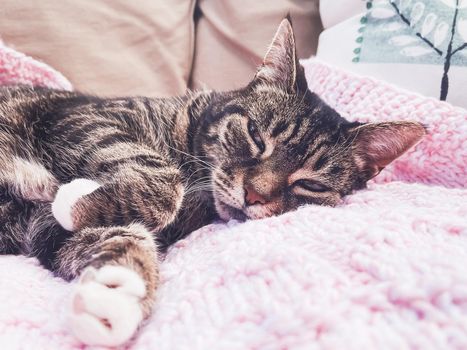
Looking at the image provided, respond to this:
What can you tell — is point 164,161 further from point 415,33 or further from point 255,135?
point 415,33

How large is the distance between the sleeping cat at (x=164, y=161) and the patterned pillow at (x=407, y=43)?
330 millimetres

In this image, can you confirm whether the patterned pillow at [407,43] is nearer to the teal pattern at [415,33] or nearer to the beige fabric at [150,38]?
the teal pattern at [415,33]

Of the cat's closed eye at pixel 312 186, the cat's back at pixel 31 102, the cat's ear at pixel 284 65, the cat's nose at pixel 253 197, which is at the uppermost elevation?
the cat's ear at pixel 284 65

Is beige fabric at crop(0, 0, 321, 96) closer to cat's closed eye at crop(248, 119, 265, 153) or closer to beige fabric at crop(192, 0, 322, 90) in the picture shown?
beige fabric at crop(192, 0, 322, 90)

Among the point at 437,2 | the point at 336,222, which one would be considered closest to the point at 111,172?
the point at 336,222

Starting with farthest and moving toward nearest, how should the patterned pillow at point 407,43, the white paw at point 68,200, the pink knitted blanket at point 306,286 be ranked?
the patterned pillow at point 407,43
the white paw at point 68,200
the pink knitted blanket at point 306,286

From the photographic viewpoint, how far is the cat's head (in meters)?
0.96

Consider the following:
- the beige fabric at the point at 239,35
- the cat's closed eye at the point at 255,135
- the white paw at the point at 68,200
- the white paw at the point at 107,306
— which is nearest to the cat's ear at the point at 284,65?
the cat's closed eye at the point at 255,135

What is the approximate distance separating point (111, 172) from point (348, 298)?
0.59 m

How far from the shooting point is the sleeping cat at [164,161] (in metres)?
0.81

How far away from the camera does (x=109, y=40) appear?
1.54 m

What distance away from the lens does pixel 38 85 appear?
139 cm

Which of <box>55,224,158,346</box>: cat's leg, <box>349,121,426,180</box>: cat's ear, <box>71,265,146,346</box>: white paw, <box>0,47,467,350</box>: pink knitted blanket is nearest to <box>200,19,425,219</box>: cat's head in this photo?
<box>349,121,426,180</box>: cat's ear

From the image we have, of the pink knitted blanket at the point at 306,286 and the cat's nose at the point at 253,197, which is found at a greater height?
the pink knitted blanket at the point at 306,286
